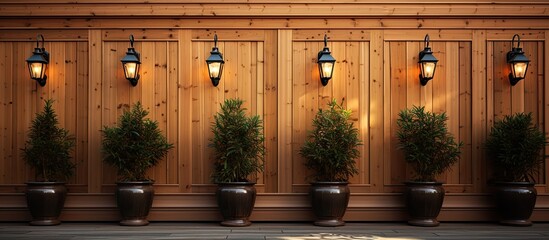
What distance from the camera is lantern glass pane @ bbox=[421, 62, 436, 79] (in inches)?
296

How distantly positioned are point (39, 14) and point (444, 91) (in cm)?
600

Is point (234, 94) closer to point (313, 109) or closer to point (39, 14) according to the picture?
point (313, 109)

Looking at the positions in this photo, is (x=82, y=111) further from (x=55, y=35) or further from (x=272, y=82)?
(x=272, y=82)

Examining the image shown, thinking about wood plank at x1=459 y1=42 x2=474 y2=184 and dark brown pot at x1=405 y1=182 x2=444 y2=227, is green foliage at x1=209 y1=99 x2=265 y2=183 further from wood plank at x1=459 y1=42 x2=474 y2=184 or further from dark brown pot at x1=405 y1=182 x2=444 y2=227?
wood plank at x1=459 y1=42 x2=474 y2=184

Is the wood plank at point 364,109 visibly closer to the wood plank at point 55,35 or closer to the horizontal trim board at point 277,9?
the horizontal trim board at point 277,9

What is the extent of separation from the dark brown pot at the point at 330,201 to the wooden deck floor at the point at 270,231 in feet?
0.47

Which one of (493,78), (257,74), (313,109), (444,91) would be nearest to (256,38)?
(257,74)

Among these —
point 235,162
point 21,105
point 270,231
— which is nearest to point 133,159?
point 235,162

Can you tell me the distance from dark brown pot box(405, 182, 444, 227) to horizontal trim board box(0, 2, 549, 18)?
2.49 meters

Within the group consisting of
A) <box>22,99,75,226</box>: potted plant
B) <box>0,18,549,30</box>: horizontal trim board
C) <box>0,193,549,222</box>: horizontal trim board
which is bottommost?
<box>0,193,549,222</box>: horizontal trim board

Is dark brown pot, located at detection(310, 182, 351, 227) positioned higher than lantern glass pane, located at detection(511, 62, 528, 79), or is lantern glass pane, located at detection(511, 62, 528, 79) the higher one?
lantern glass pane, located at detection(511, 62, 528, 79)

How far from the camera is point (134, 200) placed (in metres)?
7.12

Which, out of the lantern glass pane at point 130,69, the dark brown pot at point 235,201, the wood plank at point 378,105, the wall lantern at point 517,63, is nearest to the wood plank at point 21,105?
the lantern glass pane at point 130,69

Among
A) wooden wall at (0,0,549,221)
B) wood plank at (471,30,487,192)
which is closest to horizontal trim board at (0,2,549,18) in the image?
wooden wall at (0,0,549,221)
